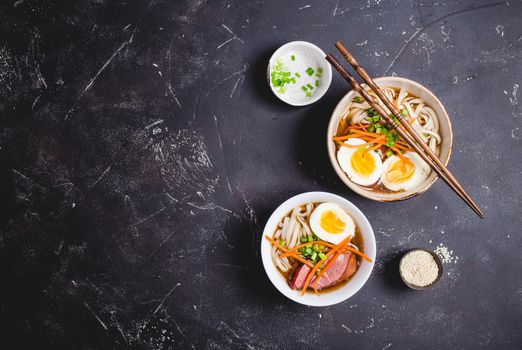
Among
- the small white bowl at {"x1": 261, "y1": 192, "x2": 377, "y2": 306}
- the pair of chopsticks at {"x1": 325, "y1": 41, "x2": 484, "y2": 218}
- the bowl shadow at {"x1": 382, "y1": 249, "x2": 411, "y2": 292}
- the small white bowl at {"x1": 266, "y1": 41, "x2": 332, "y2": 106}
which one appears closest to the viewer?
the pair of chopsticks at {"x1": 325, "y1": 41, "x2": 484, "y2": 218}

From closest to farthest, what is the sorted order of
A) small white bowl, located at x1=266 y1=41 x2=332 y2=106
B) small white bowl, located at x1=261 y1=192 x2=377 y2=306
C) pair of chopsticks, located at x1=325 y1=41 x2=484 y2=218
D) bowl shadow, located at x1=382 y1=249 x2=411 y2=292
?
pair of chopsticks, located at x1=325 y1=41 x2=484 y2=218 < small white bowl, located at x1=261 y1=192 x2=377 y2=306 < small white bowl, located at x1=266 y1=41 x2=332 y2=106 < bowl shadow, located at x1=382 y1=249 x2=411 y2=292

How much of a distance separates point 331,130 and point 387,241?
740 millimetres

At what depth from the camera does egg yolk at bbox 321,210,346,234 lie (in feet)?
8.18

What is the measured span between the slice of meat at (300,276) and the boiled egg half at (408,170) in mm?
627

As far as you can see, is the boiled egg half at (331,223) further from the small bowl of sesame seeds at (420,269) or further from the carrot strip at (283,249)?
the small bowl of sesame seeds at (420,269)

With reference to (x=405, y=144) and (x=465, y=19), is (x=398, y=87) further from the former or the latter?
(x=465, y=19)

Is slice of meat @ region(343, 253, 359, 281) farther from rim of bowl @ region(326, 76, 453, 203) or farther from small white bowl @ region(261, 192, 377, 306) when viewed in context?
rim of bowl @ region(326, 76, 453, 203)

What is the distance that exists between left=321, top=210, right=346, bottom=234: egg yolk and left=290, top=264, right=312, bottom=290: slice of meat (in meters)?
0.22

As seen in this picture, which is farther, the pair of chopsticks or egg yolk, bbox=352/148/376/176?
egg yolk, bbox=352/148/376/176

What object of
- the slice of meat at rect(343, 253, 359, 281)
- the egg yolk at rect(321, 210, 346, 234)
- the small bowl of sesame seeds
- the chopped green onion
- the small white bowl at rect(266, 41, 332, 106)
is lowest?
the small bowl of sesame seeds

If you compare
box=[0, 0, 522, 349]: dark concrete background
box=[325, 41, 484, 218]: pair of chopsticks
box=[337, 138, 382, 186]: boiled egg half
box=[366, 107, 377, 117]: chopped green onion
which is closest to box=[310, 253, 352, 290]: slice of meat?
box=[0, 0, 522, 349]: dark concrete background

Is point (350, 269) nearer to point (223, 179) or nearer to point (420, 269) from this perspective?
point (420, 269)

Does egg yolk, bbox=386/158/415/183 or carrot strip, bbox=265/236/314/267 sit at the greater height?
carrot strip, bbox=265/236/314/267

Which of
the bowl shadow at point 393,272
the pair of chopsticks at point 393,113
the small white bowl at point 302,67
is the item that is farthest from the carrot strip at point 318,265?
the small white bowl at point 302,67
